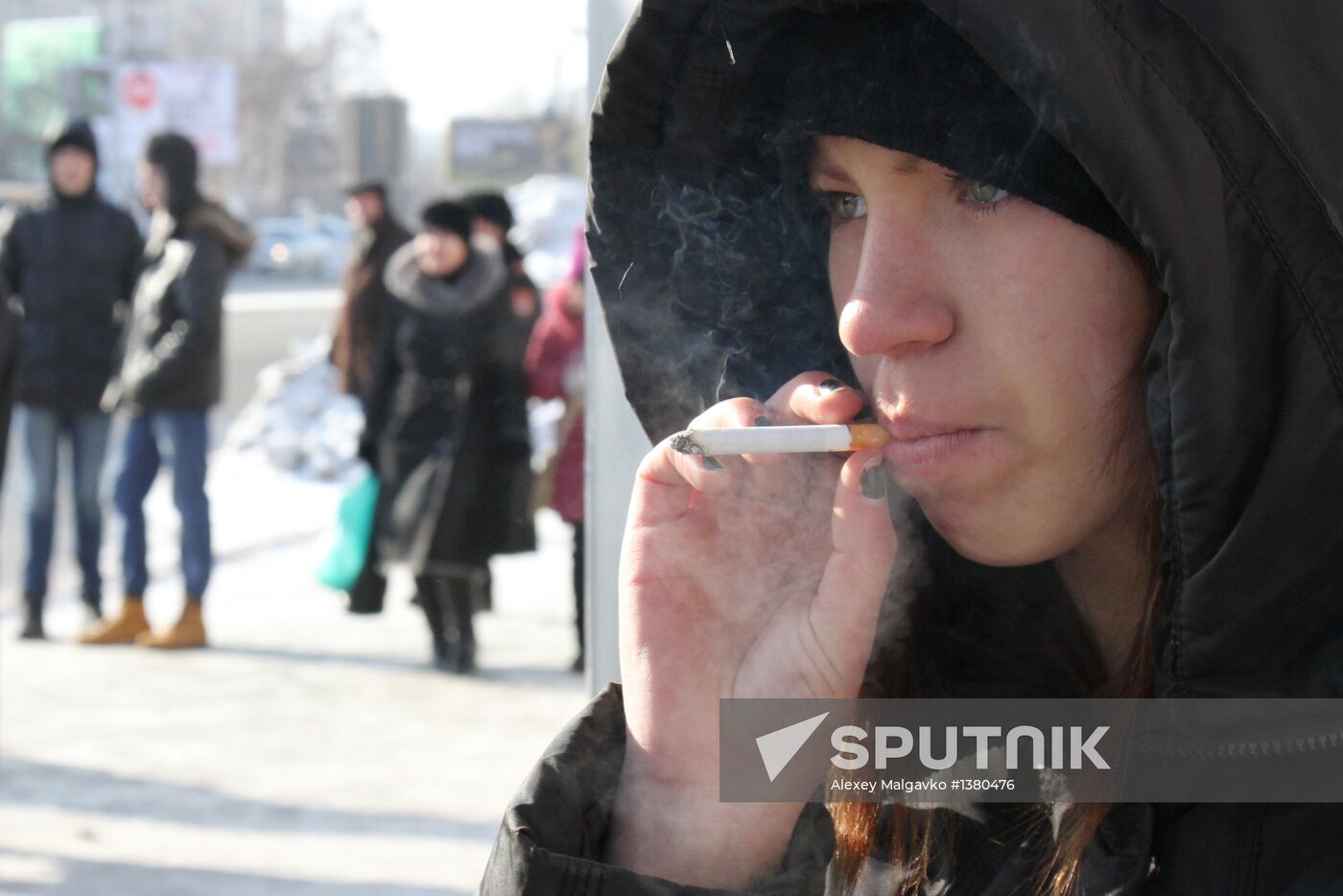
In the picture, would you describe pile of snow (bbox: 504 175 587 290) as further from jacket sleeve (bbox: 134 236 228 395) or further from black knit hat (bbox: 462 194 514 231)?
jacket sleeve (bbox: 134 236 228 395)

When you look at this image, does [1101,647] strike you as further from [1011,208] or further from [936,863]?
[1011,208]

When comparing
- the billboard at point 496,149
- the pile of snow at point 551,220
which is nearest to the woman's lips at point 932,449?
the billboard at point 496,149

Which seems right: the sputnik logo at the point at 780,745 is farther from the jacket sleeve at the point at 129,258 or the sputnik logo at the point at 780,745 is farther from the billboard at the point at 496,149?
the billboard at the point at 496,149

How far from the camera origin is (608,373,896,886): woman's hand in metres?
1.32

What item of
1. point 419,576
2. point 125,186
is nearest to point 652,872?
point 419,576

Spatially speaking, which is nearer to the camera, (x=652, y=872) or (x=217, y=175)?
(x=652, y=872)

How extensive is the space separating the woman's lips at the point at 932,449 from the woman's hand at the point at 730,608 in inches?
1.1

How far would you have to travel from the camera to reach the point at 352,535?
6.48 meters

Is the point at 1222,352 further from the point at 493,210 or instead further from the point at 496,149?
the point at 496,149

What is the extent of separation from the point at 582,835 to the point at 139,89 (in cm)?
1859

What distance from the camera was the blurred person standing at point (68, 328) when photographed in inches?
262

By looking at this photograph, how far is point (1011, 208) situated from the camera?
1207mm

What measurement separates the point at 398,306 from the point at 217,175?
43251 millimetres

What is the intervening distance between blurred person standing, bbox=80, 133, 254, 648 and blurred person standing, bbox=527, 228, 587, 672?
1.31 metres
